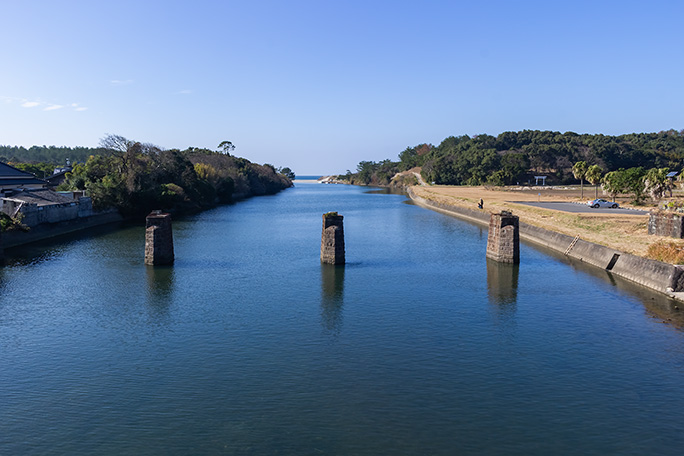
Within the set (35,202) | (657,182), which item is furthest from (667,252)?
(35,202)

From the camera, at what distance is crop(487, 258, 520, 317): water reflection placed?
24312mm

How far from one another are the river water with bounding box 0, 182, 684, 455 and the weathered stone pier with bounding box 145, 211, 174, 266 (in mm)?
938

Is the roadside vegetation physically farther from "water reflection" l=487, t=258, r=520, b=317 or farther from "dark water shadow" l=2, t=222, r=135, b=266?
"dark water shadow" l=2, t=222, r=135, b=266

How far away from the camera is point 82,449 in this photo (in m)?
12.0

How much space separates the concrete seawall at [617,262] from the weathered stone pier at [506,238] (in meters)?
4.73

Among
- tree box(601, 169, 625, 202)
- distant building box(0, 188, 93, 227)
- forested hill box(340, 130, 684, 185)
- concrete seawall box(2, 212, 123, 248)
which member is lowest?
concrete seawall box(2, 212, 123, 248)

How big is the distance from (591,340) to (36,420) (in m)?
17.5

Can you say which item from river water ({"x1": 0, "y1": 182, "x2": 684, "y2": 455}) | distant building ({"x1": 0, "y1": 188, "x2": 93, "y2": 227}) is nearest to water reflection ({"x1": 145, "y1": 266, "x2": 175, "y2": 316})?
river water ({"x1": 0, "y1": 182, "x2": 684, "y2": 455})

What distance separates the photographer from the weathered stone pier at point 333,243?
103 feet

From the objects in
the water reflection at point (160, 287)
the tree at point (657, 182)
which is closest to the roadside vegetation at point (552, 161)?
the tree at point (657, 182)

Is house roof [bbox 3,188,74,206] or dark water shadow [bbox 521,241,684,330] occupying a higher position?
house roof [bbox 3,188,74,206]

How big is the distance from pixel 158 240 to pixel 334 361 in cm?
1828

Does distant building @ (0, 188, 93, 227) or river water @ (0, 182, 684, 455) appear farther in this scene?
distant building @ (0, 188, 93, 227)

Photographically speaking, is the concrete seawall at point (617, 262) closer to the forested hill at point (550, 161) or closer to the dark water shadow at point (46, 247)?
the dark water shadow at point (46, 247)
